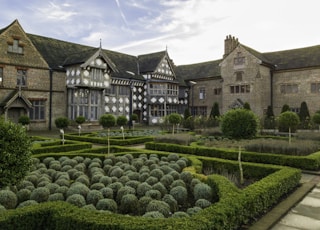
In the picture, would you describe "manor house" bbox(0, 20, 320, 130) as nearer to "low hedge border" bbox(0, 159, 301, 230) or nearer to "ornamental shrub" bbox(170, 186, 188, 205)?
"low hedge border" bbox(0, 159, 301, 230)

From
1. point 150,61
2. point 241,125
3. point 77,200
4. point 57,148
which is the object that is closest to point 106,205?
point 77,200

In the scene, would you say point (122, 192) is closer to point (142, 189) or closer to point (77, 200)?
point (142, 189)

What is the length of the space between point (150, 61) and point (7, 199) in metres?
35.0

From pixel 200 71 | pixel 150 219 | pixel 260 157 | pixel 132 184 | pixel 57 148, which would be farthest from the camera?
pixel 200 71

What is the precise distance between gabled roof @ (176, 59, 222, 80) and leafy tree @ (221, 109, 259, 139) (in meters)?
28.2

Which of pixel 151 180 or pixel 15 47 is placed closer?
pixel 151 180

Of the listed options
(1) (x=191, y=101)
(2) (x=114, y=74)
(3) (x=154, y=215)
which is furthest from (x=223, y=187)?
(1) (x=191, y=101)

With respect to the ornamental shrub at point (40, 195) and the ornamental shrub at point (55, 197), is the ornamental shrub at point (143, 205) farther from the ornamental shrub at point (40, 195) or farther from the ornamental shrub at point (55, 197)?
the ornamental shrub at point (40, 195)

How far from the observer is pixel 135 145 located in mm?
19234

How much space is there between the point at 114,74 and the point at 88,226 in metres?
31.1

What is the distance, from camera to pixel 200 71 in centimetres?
4397

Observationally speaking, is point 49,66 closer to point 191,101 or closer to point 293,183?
point 191,101

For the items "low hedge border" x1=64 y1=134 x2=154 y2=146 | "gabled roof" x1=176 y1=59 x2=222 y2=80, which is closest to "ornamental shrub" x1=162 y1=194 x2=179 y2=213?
"low hedge border" x1=64 y1=134 x2=154 y2=146

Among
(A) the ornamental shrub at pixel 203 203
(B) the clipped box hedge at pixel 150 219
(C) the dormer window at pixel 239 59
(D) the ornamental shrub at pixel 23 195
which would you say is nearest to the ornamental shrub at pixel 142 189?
(A) the ornamental shrub at pixel 203 203
